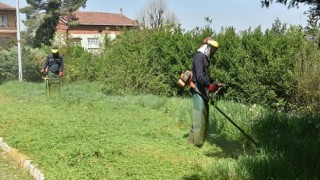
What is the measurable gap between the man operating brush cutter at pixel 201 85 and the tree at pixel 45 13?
43.7 m

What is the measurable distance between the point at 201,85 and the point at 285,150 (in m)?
1.85

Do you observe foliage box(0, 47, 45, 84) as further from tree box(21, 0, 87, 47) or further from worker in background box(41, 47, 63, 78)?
tree box(21, 0, 87, 47)

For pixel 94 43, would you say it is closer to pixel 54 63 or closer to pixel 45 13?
pixel 45 13

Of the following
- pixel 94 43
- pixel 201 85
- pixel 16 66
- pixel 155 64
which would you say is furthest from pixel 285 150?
pixel 94 43

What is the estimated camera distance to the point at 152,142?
294 inches

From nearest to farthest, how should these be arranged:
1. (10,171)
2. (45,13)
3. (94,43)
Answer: (10,171) → (94,43) → (45,13)

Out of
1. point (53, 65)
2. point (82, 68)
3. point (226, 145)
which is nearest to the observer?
point (226, 145)

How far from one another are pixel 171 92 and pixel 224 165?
9.93 meters

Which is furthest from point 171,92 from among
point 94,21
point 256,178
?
point 94,21

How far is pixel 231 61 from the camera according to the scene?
497 inches

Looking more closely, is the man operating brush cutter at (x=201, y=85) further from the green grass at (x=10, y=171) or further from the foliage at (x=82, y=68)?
the foliage at (x=82, y=68)

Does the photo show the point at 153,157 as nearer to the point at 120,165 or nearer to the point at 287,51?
the point at 120,165

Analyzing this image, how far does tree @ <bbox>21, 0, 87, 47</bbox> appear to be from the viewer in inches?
1925

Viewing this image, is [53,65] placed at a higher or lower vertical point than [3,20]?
lower
